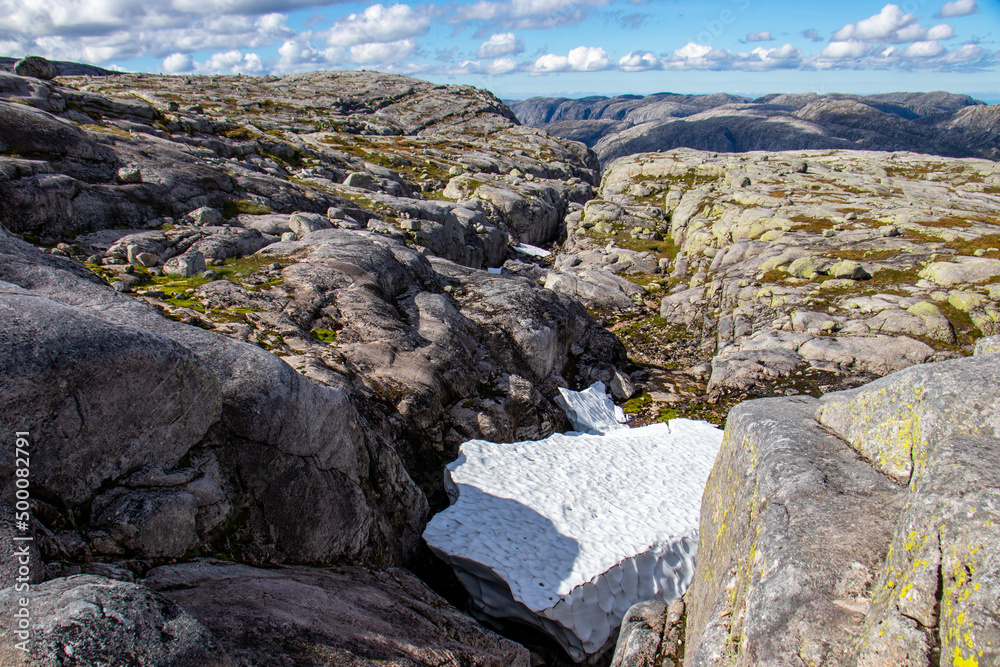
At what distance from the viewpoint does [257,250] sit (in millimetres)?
25125

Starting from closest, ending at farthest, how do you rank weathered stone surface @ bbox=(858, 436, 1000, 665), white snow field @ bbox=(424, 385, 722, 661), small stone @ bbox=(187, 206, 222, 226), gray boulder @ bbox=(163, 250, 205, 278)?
weathered stone surface @ bbox=(858, 436, 1000, 665), white snow field @ bbox=(424, 385, 722, 661), gray boulder @ bbox=(163, 250, 205, 278), small stone @ bbox=(187, 206, 222, 226)

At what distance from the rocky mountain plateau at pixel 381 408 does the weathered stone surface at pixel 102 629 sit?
0.03 meters

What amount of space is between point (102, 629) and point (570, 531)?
15124mm

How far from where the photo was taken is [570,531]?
18359 millimetres

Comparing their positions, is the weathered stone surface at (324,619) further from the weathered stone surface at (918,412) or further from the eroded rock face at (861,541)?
the weathered stone surface at (918,412)

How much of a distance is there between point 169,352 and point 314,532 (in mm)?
5309

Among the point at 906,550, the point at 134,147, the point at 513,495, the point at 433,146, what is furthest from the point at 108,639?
the point at 433,146

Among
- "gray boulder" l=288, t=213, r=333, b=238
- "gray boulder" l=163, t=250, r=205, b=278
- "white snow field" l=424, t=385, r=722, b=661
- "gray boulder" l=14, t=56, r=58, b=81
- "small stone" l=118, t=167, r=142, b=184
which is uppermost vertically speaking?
"gray boulder" l=14, t=56, r=58, b=81

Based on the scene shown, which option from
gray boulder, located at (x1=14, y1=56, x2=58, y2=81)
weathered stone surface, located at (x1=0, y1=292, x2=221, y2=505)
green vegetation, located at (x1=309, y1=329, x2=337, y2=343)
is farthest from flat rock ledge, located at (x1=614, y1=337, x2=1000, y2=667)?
gray boulder, located at (x1=14, y1=56, x2=58, y2=81)

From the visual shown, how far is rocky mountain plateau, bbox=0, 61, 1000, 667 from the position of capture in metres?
6.89

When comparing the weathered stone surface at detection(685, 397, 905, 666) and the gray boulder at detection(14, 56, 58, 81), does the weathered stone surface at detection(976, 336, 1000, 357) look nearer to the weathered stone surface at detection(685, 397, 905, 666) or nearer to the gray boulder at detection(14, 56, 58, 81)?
the weathered stone surface at detection(685, 397, 905, 666)

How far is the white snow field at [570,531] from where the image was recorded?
51.4ft

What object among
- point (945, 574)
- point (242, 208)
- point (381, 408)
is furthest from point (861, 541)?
point (242, 208)

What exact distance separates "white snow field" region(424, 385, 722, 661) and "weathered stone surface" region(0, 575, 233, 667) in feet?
35.7
